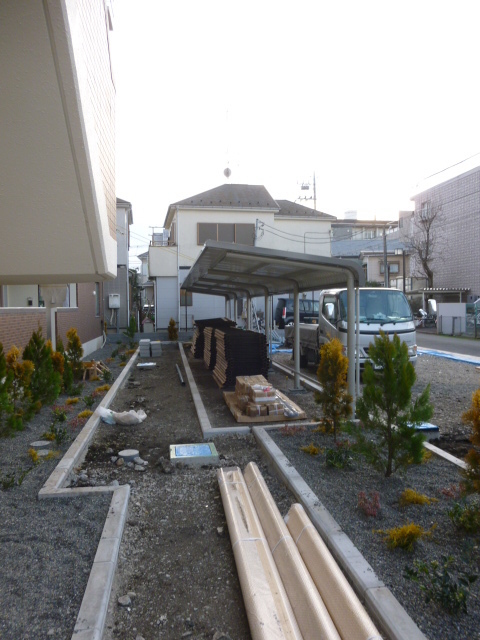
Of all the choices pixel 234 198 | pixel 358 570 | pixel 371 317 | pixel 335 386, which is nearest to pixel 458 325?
pixel 234 198

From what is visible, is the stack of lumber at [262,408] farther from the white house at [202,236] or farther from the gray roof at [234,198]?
the gray roof at [234,198]

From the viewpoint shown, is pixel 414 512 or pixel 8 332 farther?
pixel 8 332

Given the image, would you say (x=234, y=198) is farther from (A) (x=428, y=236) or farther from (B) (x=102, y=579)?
A: (B) (x=102, y=579)

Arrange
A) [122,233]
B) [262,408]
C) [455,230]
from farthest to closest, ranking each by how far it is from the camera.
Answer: [455,230] → [122,233] → [262,408]

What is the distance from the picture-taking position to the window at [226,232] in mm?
31109

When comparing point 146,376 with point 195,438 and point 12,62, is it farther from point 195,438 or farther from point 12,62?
point 12,62

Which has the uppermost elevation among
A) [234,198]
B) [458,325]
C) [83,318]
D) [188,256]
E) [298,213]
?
[234,198]

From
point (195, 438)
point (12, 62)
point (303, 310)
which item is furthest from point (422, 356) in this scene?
point (12, 62)

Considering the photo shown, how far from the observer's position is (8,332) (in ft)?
30.8

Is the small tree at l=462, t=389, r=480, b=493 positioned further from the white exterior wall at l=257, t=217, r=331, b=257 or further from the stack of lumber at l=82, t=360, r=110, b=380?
the white exterior wall at l=257, t=217, r=331, b=257

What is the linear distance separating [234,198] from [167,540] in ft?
97.6

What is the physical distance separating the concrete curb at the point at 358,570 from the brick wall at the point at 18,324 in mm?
6208

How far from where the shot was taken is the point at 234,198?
107ft

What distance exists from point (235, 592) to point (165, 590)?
52 centimetres
